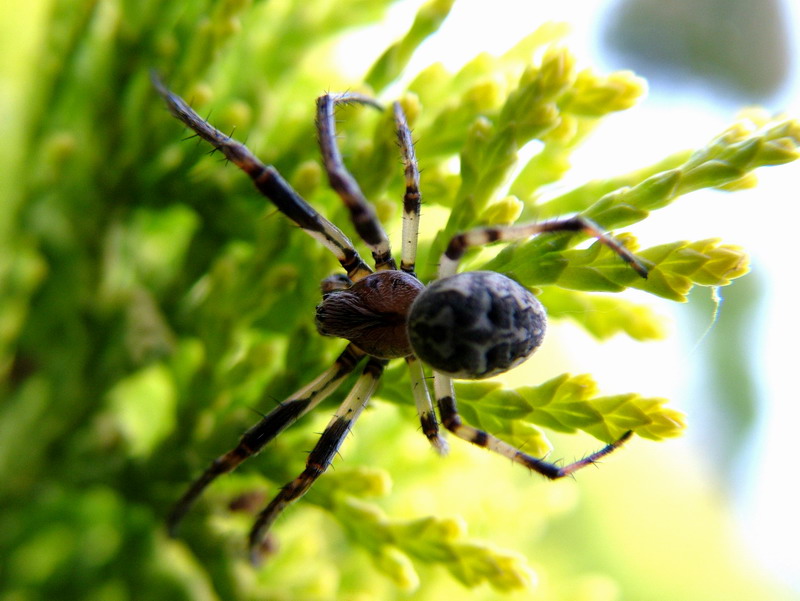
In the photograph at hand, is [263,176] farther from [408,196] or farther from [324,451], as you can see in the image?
[324,451]

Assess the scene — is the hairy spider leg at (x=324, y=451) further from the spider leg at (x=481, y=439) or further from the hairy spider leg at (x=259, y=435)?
the spider leg at (x=481, y=439)

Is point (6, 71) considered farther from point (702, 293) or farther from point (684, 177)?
point (702, 293)

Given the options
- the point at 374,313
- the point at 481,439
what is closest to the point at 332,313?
the point at 374,313

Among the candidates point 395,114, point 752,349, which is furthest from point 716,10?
point 395,114

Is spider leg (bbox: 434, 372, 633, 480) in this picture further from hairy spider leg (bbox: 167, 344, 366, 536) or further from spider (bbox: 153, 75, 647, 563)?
hairy spider leg (bbox: 167, 344, 366, 536)

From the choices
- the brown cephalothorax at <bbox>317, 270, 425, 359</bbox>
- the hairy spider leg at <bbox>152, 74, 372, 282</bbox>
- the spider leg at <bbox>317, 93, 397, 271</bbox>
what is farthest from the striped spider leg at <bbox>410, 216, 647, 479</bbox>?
the hairy spider leg at <bbox>152, 74, 372, 282</bbox>
